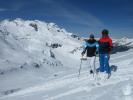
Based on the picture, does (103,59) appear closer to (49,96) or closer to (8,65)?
(49,96)

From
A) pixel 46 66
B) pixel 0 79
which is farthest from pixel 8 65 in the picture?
pixel 46 66

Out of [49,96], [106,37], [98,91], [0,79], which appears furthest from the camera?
[0,79]

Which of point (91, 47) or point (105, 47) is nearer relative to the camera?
point (105, 47)

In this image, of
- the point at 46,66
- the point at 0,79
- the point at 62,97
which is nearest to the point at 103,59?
the point at 62,97

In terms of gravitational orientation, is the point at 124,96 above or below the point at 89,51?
below

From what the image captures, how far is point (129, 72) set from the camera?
1981 cm

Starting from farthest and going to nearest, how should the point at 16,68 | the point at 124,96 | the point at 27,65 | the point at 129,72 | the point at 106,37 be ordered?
the point at 27,65 < the point at 16,68 < the point at 129,72 < the point at 106,37 < the point at 124,96

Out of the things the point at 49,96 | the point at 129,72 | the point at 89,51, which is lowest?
the point at 49,96

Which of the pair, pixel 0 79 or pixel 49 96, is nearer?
pixel 49 96

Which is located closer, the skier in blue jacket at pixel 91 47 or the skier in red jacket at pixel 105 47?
the skier in red jacket at pixel 105 47

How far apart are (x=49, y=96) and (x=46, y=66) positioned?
79.4 meters

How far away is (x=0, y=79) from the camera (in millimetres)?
70875

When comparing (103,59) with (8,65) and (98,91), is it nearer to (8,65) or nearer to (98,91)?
(98,91)

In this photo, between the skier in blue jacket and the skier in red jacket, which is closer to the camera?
the skier in red jacket
